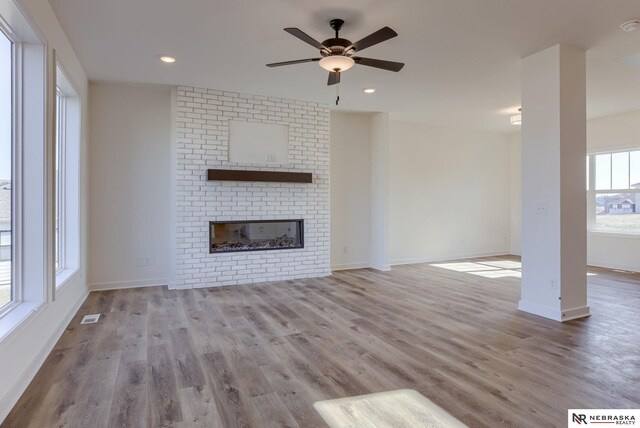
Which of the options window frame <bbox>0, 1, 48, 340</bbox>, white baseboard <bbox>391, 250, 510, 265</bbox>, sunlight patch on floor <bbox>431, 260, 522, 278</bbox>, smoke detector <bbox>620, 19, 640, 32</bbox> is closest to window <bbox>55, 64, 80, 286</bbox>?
window frame <bbox>0, 1, 48, 340</bbox>

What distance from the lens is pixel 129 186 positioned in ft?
16.5

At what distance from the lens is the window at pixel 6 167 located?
2488 millimetres

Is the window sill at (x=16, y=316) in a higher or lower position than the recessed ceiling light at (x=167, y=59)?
lower

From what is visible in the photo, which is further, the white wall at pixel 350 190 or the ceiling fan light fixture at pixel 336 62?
the white wall at pixel 350 190

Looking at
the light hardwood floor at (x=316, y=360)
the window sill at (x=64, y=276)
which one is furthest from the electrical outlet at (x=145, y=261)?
the window sill at (x=64, y=276)

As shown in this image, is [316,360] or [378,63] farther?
[378,63]

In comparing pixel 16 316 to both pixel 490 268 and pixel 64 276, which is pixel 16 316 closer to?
pixel 64 276

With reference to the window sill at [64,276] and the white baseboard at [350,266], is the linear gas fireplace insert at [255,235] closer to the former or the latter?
the white baseboard at [350,266]

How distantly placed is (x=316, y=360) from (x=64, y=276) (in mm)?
2784

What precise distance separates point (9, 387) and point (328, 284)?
3.70m

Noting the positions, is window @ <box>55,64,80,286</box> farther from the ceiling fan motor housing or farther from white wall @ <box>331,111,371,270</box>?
white wall @ <box>331,111,371,270</box>

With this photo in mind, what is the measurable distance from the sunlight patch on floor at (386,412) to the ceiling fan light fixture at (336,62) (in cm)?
252

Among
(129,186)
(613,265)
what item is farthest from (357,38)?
(613,265)

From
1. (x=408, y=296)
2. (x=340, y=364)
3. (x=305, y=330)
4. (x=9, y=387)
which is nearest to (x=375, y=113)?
(x=408, y=296)
